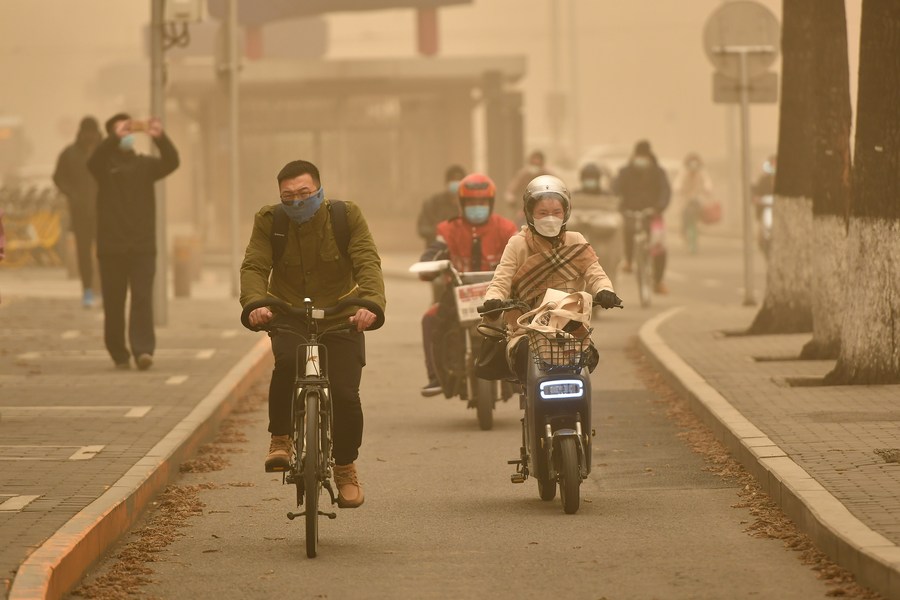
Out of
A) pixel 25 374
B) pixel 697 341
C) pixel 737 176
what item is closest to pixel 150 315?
pixel 25 374

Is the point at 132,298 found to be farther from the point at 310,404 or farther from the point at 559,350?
the point at 310,404

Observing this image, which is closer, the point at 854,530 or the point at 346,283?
the point at 854,530

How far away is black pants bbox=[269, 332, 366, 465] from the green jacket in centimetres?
13

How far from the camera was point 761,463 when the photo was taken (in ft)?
32.9

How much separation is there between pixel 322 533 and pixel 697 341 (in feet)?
→ 27.9

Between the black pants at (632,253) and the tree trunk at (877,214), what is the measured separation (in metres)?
10.5

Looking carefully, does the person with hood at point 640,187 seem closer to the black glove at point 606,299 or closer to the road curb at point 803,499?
the road curb at point 803,499

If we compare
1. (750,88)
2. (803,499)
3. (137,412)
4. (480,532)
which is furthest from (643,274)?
(803,499)

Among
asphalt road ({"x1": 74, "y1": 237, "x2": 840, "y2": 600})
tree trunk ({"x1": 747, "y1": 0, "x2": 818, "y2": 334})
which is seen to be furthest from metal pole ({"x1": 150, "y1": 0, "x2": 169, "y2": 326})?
asphalt road ({"x1": 74, "y1": 237, "x2": 840, "y2": 600})

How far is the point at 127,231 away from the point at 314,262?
22.2 feet

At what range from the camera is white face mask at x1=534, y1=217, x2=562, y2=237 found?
988 centimetres

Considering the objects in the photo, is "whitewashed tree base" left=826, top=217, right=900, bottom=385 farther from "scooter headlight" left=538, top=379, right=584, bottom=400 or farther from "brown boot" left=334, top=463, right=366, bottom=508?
"brown boot" left=334, top=463, right=366, bottom=508

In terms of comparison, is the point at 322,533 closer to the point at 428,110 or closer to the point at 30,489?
the point at 30,489

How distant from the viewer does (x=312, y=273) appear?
8.95 metres
